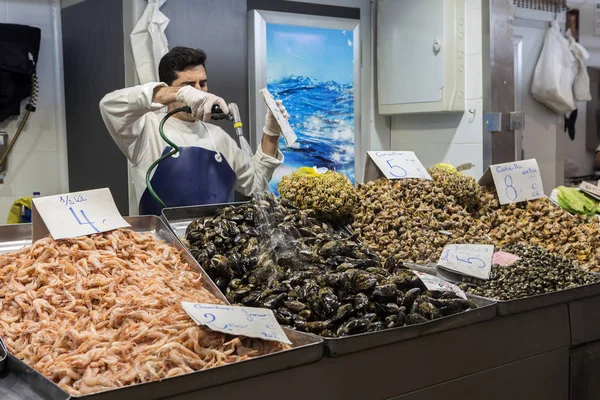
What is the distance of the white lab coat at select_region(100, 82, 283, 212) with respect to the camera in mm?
2754

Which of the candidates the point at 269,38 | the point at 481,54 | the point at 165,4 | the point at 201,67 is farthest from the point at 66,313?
the point at 481,54

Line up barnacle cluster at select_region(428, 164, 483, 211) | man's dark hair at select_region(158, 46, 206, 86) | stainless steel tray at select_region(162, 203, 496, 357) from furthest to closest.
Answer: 1. man's dark hair at select_region(158, 46, 206, 86)
2. barnacle cluster at select_region(428, 164, 483, 211)
3. stainless steel tray at select_region(162, 203, 496, 357)

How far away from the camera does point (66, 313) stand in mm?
1320

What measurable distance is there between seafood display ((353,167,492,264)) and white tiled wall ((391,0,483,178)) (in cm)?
165

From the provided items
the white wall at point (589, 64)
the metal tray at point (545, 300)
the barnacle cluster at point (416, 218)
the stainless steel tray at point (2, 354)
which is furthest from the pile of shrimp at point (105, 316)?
the white wall at point (589, 64)

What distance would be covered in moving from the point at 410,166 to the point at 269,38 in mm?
1874

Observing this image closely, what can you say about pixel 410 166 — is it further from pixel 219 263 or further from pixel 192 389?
pixel 192 389

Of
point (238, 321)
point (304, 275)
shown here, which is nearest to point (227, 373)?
point (238, 321)

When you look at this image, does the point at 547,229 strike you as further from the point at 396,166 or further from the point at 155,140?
the point at 155,140

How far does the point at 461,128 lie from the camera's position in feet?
13.9

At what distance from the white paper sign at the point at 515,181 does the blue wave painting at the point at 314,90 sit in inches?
70.5

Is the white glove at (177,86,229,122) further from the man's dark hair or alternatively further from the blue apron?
the man's dark hair

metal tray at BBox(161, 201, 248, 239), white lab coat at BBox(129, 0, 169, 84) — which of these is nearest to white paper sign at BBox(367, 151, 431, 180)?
metal tray at BBox(161, 201, 248, 239)

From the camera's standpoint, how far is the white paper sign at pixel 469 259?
185 cm
